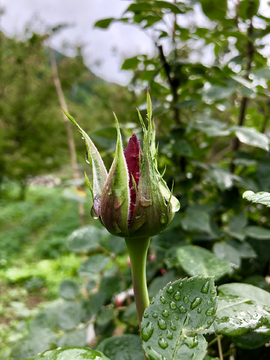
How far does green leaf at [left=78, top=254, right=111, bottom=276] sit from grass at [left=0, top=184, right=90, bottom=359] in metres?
0.35

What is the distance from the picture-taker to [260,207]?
2.01 ft

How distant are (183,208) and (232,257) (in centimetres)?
14

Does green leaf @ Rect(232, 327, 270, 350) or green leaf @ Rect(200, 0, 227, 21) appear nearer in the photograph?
green leaf @ Rect(232, 327, 270, 350)

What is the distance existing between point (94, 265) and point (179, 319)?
13.0 inches

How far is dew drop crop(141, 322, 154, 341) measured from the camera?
18 centimetres

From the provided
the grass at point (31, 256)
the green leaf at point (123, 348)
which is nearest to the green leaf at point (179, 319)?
the green leaf at point (123, 348)

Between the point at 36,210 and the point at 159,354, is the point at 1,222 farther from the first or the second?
the point at 159,354

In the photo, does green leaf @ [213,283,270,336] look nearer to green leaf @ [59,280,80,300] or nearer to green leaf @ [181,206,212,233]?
green leaf @ [181,206,212,233]

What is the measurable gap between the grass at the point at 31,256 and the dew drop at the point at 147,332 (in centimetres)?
64

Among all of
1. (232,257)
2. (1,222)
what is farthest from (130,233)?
(1,222)

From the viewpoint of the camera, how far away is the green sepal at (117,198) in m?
0.19

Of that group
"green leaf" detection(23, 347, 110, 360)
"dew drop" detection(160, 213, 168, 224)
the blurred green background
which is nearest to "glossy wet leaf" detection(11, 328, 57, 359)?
the blurred green background

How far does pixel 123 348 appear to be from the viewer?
286 millimetres

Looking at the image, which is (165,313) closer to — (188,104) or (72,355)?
(72,355)
